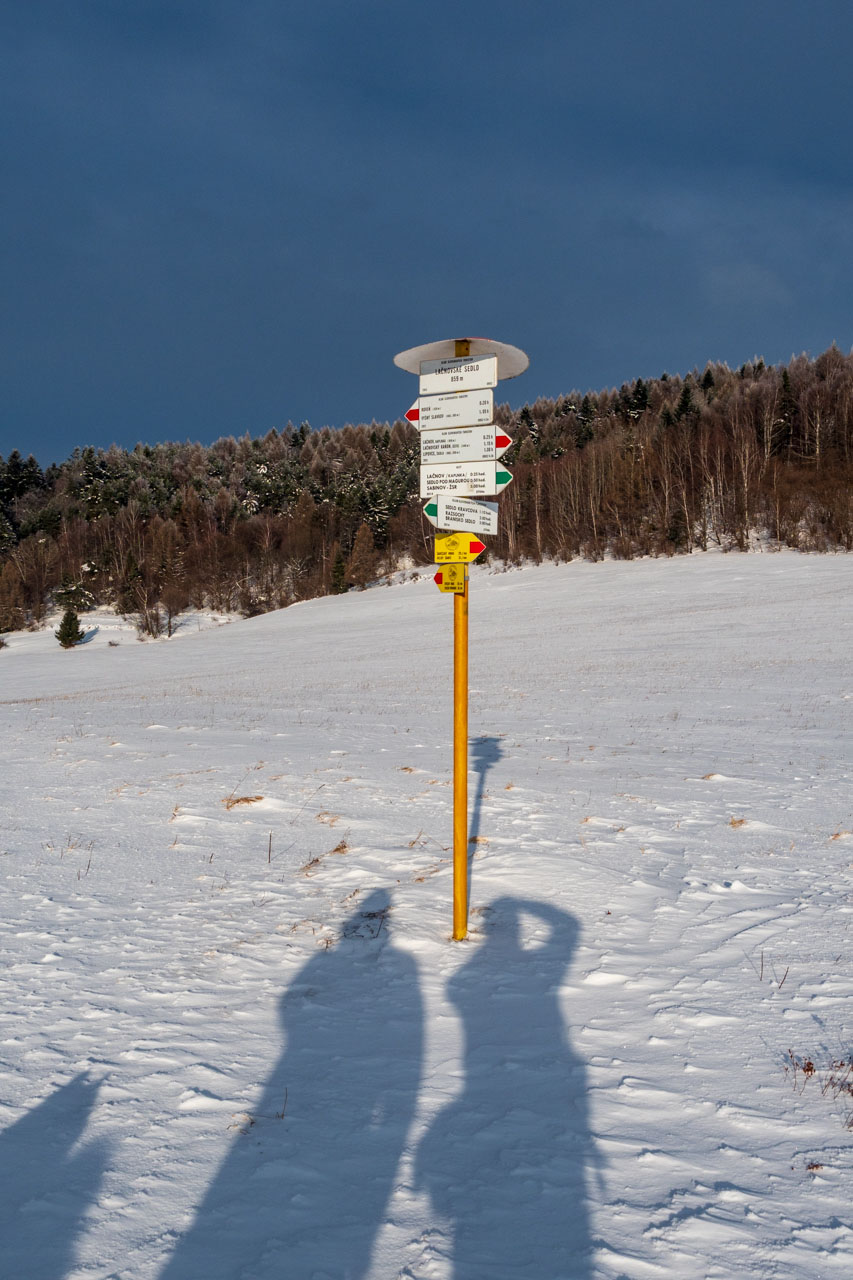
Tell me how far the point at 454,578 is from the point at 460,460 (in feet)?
2.73

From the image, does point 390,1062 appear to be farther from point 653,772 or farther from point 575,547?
point 575,547

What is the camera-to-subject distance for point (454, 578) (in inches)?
205

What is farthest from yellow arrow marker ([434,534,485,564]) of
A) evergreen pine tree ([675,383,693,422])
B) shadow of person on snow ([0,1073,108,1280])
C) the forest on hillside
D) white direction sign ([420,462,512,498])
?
evergreen pine tree ([675,383,693,422])

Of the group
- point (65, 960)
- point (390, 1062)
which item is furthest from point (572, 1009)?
point (65, 960)

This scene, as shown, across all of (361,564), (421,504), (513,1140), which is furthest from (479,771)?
(361,564)

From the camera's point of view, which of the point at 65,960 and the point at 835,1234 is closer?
the point at 835,1234

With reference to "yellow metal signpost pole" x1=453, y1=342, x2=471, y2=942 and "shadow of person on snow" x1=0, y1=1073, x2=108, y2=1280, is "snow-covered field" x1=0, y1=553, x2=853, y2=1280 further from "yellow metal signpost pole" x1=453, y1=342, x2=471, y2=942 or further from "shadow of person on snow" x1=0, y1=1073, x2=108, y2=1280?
"yellow metal signpost pole" x1=453, y1=342, x2=471, y2=942

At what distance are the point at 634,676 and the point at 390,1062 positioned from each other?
19858mm

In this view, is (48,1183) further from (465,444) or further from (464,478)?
(465,444)

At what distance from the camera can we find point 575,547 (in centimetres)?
6469

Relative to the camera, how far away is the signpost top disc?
5156 millimetres

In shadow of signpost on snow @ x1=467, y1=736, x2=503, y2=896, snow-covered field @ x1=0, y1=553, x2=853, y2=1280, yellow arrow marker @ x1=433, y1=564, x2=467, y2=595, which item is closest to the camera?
snow-covered field @ x1=0, y1=553, x2=853, y2=1280

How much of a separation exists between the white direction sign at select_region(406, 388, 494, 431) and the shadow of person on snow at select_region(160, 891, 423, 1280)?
12.5 ft

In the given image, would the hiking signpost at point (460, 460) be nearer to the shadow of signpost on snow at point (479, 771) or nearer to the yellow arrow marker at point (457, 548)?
the yellow arrow marker at point (457, 548)
